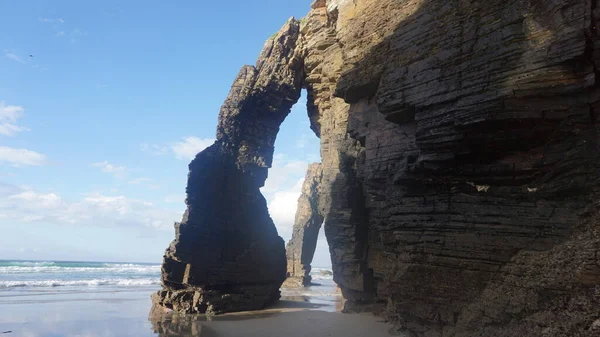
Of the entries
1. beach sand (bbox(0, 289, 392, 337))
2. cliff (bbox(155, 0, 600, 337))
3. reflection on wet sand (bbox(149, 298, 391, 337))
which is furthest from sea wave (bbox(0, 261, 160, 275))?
cliff (bbox(155, 0, 600, 337))

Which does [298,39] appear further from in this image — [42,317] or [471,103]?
[42,317]

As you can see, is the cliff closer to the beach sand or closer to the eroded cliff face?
the eroded cliff face

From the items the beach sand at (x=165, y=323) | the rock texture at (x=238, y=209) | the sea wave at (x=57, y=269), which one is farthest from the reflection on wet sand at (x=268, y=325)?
the sea wave at (x=57, y=269)

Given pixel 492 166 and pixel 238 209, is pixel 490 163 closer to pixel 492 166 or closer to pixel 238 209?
pixel 492 166

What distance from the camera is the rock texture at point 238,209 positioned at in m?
21.7

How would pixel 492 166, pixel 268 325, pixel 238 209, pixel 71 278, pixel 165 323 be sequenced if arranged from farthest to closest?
1. pixel 71 278
2. pixel 238 209
3. pixel 165 323
4. pixel 268 325
5. pixel 492 166

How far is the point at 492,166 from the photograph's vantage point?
966cm

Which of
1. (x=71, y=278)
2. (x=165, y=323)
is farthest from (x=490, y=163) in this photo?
(x=71, y=278)

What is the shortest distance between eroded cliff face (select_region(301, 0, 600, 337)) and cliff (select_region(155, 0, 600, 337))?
0.09 ft

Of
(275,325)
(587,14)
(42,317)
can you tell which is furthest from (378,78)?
(42,317)

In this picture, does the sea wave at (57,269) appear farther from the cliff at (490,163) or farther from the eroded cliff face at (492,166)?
the eroded cliff face at (492,166)

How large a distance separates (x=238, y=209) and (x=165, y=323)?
802 centimetres

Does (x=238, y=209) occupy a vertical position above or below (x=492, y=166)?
above

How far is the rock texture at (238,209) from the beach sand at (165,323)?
4.89 ft
